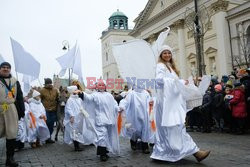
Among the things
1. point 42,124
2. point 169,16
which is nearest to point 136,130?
point 42,124

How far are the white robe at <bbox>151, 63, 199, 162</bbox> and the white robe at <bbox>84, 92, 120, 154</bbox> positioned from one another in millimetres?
1211

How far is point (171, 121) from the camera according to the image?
5770 millimetres

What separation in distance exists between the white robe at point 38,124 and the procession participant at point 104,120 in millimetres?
3903

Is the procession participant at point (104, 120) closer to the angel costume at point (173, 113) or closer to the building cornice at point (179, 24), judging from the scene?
the angel costume at point (173, 113)

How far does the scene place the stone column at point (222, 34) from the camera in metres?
30.8

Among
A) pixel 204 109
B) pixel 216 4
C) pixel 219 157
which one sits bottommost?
pixel 219 157

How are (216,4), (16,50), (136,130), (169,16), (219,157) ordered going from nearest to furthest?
1. (219,157)
2. (136,130)
3. (16,50)
4. (216,4)
5. (169,16)

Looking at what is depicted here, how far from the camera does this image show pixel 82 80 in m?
9.38

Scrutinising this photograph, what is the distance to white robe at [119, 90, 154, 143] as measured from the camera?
795 cm

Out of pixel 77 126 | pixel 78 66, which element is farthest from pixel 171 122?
pixel 78 66

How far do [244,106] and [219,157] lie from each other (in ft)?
16.2

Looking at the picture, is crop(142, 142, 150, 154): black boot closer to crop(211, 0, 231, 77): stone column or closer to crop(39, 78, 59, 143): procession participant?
crop(39, 78, 59, 143): procession participant

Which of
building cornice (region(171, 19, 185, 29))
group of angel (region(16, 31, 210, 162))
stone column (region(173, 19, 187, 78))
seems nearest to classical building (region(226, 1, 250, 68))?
building cornice (region(171, 19, 185, 29))

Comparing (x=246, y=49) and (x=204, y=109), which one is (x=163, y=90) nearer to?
(x=204, y=109)
